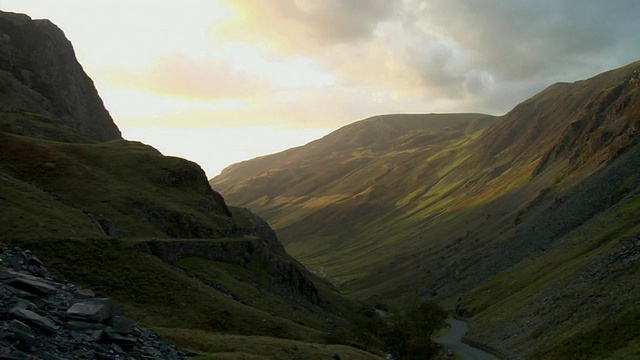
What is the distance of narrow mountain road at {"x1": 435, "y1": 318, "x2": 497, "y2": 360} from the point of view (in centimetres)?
8662

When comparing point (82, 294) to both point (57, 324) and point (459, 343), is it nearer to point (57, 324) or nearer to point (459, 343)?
point (57, 324)

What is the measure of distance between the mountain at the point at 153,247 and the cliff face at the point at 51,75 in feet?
53.8

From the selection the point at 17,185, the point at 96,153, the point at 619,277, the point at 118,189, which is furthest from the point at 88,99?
the point at 619,277

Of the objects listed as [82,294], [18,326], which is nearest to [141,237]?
[82,294]

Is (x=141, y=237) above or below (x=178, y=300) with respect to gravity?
above

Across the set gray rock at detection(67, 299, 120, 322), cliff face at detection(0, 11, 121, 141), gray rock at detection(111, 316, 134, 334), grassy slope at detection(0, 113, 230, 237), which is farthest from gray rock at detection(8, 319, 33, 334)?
cliff face at detection(0, 11, 121, 141)

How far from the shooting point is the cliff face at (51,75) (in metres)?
154

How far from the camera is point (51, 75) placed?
164750 mm

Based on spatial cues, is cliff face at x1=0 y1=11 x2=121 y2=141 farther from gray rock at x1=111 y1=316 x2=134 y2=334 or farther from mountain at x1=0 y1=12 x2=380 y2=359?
gray rock at x1=111 y1=316 x2=134 y2=334

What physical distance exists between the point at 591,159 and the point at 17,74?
193959 millimetres

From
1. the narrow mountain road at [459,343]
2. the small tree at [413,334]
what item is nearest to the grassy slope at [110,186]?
the small tree at [413,334]

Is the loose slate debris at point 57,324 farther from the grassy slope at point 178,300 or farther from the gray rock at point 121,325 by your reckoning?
the grassy slope at point 178,300

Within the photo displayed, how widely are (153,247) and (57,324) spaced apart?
147 feet

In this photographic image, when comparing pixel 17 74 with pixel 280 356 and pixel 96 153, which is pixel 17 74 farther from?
pixel 280 356
